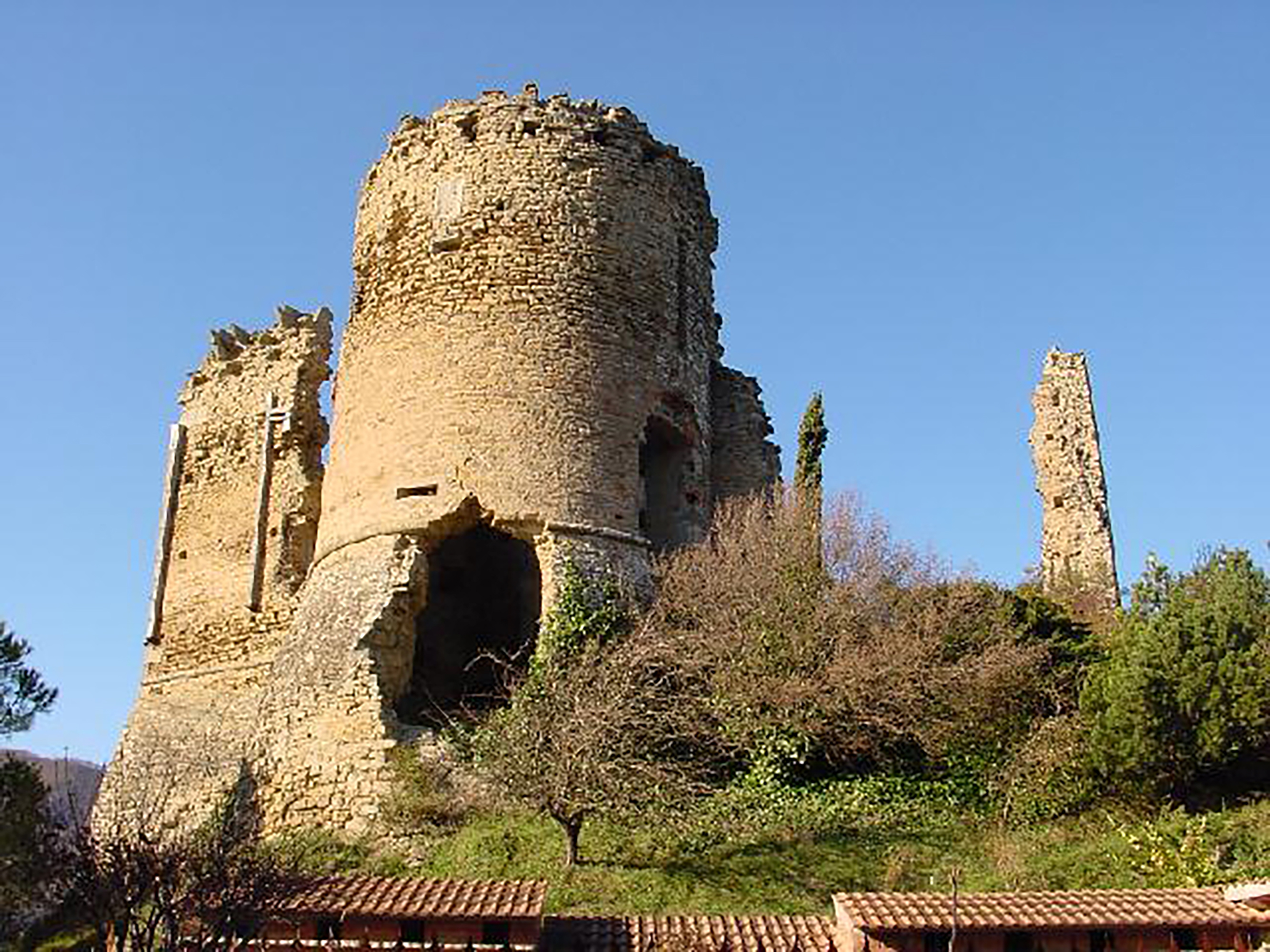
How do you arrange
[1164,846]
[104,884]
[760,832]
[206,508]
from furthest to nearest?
1. [206,508]
2. [760,832]
3. [1164,846]
4. [104,884]

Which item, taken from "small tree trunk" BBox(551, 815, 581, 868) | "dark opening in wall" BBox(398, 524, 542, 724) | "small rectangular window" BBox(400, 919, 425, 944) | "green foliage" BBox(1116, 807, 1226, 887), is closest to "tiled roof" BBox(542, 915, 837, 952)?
"small rectangular window" BBox(400, 919, 425, 944)

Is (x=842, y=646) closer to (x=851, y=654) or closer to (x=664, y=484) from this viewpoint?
(x=851, y=654)

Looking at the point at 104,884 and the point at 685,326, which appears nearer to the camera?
the point at 104,884

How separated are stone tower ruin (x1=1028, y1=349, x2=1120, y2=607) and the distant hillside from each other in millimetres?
14987

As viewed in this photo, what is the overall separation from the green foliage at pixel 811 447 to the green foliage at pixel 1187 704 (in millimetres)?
5275

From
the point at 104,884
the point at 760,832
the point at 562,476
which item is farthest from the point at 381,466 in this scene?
the point at 104,884

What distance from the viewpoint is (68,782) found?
1330 cm

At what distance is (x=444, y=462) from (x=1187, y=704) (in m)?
9.21

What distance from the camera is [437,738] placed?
1623cm

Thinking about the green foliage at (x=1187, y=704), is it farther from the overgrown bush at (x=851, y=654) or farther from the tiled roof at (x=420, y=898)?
the tiled roof at (x=420, y=898)

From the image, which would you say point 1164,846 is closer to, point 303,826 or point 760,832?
point 760,832

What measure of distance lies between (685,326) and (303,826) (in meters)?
8.55

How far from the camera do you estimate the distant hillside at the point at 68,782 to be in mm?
14095

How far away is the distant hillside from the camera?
14095 mm
